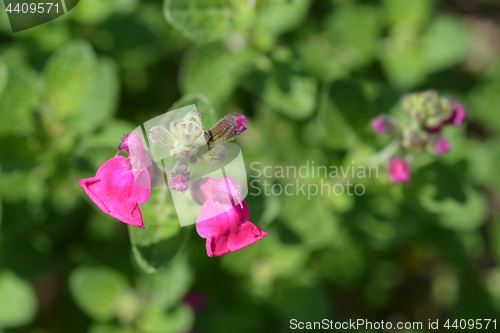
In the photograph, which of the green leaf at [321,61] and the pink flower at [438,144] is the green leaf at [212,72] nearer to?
the green leaf at [321,61]

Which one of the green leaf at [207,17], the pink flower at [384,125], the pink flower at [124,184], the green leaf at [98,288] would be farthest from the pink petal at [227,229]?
the green leaf at [98,288]

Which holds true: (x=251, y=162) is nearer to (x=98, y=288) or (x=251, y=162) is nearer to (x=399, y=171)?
(x=399, y=171)

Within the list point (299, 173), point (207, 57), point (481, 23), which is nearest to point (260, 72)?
point (207, 57)

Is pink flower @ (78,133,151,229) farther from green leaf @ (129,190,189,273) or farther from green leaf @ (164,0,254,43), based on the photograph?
green leaf @ (164,0,254,43)

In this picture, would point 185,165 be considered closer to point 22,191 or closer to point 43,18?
point 22,191

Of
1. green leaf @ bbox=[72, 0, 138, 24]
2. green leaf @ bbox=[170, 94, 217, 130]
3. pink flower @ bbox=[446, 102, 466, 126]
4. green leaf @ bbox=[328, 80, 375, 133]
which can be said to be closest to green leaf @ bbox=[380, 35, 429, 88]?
green leaf @ bbox=[328, 80, 375, 133]

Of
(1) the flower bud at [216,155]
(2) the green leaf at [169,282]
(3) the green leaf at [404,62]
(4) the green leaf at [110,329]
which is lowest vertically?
(4) the green leaf at [110,329]
